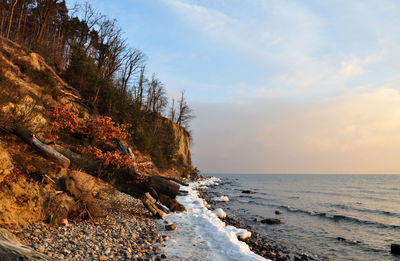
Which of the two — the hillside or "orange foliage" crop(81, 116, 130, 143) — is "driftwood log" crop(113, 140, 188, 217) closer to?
the hillside

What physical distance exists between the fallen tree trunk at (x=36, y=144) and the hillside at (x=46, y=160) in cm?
7

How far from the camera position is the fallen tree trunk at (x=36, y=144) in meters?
6.14

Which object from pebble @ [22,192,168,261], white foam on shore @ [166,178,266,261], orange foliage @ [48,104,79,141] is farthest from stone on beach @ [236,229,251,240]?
orange foliage @ [48,104,79,141]

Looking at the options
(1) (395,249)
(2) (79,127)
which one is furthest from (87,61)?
(1) (395,249)

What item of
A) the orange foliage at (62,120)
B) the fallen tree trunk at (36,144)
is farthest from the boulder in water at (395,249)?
the orange foliage at (62,120)

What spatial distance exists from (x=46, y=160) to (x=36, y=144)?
586 mm

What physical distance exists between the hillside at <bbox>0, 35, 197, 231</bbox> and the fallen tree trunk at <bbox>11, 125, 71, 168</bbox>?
68 millimetres

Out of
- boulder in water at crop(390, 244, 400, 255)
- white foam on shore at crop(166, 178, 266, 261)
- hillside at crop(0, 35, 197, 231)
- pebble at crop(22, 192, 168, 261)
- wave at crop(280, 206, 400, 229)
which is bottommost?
wave at crop(280, 206, 400, 229)

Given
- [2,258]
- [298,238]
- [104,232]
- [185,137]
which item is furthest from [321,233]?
[185,137]

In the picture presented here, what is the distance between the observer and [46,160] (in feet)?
21.3

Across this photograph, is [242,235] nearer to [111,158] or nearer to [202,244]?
[202,244]

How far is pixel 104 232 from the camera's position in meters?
5.90

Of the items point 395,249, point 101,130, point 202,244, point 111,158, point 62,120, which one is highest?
point 62,120

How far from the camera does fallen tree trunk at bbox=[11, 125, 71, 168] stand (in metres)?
6.14
